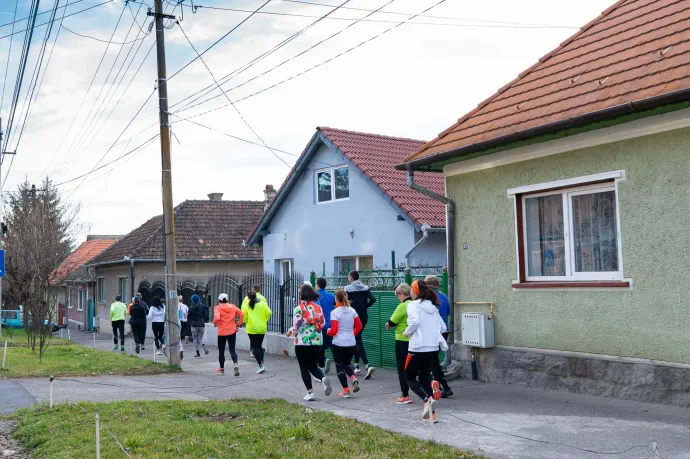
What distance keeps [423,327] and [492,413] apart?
129 cm

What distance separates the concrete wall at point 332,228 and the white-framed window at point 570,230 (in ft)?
21.7

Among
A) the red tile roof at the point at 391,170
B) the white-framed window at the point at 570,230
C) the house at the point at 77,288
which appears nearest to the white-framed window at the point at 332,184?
the red tile roof at the point at 391,170

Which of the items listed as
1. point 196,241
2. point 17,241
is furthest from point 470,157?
point 17,241

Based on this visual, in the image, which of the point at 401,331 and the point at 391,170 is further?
the point at 391,170

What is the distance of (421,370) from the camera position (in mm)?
8539

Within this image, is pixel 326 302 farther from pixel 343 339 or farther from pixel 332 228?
pixel 332 228

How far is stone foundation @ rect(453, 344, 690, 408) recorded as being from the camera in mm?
8094

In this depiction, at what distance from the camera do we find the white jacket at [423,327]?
8422 millimetres

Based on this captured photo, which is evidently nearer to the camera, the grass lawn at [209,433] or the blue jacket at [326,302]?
the grass lawn at [209,433]

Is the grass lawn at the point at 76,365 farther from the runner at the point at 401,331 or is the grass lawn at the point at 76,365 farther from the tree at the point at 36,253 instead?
the runner at the point at 401,331

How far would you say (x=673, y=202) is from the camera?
8.17 meters

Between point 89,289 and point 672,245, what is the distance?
3661cm

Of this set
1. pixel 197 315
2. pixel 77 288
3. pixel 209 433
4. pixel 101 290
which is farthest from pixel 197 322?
pixel 77 288

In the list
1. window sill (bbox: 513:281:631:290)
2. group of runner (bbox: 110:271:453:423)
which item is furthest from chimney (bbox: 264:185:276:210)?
window sill (bbox: 513:281:631:290)
